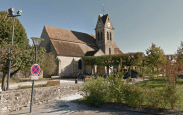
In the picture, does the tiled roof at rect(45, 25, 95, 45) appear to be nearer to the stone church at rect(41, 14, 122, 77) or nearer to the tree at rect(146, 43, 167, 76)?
the stone church at rect(41, 14, 122, 77)

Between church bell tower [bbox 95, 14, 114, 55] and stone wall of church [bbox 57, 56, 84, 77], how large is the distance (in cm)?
1096

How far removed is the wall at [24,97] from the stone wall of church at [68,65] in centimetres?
1838

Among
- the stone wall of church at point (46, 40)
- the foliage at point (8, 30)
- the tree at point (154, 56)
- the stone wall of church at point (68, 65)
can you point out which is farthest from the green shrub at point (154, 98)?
the stone wall of church at point (46, 40)

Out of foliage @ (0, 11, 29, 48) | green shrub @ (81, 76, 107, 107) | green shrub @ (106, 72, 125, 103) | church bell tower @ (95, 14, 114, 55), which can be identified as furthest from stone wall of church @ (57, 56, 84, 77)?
Answer: green shrub @ (106, 72, 125, 103)

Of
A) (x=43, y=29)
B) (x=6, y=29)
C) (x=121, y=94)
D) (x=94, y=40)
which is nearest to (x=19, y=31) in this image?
(x=6, y=29)

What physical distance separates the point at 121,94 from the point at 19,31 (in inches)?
551

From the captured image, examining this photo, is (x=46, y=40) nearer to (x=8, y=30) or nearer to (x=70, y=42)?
(x=70, y=42)

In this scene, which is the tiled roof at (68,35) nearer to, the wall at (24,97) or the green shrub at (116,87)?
the wall at (24,97)

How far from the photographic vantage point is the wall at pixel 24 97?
7496 mm

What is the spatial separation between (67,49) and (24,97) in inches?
968

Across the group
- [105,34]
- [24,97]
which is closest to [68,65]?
[105,34]

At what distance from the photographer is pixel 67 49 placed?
107 feet

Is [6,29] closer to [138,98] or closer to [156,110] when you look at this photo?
[138,98]

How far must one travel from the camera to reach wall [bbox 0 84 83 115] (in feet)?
24.6
